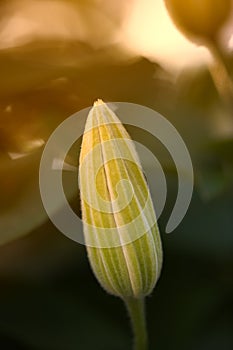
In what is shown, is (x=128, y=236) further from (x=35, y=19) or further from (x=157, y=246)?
(x=35, y=19)

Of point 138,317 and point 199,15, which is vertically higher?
point 199,15

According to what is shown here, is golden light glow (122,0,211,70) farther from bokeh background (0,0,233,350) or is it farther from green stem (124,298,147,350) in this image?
green stem (124,298,147,350)

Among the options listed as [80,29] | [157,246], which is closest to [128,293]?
[157,246]

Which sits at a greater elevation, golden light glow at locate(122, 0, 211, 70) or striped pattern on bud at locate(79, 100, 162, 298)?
golden light glow at locate(122, 0, 211, 70)

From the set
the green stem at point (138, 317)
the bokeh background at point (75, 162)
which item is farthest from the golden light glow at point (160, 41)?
the green stem at point (138, 317)

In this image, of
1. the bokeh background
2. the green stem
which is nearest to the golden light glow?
the bokeh background
